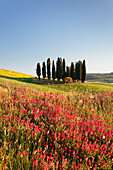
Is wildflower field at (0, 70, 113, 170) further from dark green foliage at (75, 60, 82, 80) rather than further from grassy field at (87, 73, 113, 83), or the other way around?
grassy field at (87, 73, 113, 83)

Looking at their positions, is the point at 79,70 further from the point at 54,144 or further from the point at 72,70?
the point at 54,144

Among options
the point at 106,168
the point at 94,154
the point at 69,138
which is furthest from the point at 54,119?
the point at 106,168

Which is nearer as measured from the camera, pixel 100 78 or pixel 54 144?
pixel 54 144

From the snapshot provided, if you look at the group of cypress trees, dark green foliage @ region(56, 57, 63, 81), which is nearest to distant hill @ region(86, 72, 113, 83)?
the group of cypress trees

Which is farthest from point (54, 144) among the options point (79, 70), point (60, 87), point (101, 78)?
point (101, 78)

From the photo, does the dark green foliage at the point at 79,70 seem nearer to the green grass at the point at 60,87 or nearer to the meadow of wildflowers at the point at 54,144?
the green grass at the point at 60,87

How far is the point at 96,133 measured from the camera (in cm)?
484

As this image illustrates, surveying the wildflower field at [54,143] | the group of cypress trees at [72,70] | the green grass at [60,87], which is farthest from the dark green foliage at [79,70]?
the wildflower field at [54,143]

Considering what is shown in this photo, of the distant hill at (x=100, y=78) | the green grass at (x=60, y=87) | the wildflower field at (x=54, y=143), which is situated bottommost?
→ the wildflower field at (x=54, y=143)

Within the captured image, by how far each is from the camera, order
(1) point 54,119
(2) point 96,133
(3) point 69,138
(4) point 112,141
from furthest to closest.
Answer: (1) point 54,119 < (2) point 96,133 < (4) point 112,141 < (3) point 69,138

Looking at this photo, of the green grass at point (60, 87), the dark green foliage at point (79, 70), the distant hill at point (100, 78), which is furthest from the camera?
the distant hill at point (100, 78)

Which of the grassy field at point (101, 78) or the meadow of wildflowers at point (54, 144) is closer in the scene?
the meadow of wildflowers at point (54, 144)

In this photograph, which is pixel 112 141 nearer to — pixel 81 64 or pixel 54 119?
pixel 54 119

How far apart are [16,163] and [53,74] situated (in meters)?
47.2
